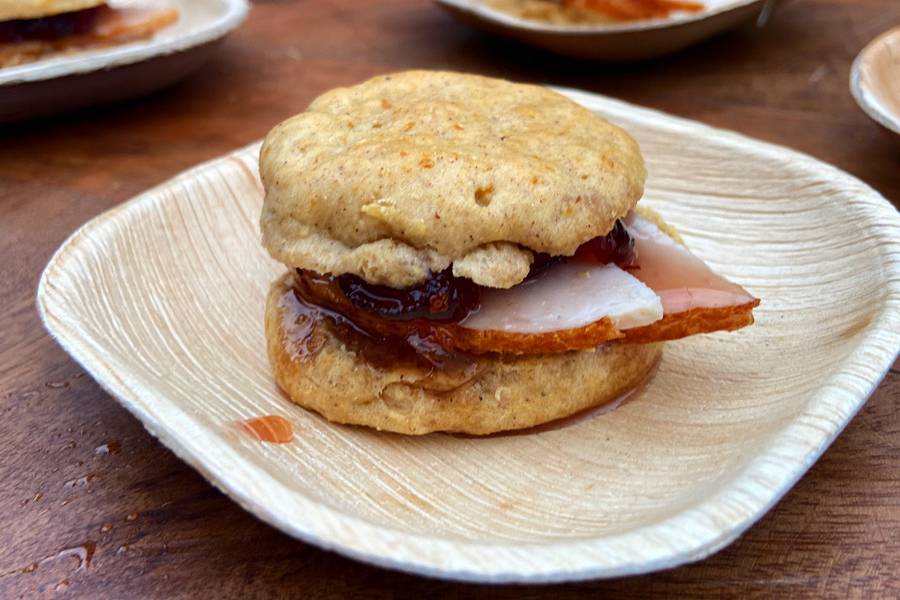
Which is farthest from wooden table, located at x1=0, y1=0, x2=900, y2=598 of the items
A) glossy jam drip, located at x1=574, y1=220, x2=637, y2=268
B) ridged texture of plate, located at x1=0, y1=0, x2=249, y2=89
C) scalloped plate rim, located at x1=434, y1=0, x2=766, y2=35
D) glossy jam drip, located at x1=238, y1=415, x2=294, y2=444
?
glossy jam drip, located at x1=574, y1=220, x2=637, y2=268

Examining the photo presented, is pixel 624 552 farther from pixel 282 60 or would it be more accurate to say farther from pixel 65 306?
pixel 282 60

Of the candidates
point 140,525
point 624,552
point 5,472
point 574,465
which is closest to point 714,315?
point 574,465

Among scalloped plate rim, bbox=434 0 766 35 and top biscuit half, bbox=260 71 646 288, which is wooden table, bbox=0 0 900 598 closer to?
scalloped plate rim, bbox=434 0 766 35

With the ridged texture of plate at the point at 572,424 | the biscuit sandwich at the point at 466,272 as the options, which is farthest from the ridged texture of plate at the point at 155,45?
the biscuit sandwich at the point at 466,272

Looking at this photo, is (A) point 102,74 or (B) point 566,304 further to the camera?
(A) point 102,74

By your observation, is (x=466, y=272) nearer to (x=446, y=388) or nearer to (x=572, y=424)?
(x=446, y=388)

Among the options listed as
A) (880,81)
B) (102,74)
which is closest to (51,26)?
(102,74)

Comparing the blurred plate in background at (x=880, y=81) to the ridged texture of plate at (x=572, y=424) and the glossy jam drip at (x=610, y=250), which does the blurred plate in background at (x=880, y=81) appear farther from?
the glossy jam drip at (x=610, y=250)
